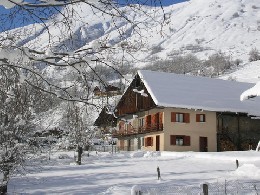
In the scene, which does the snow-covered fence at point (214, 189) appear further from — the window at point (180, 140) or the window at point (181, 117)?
the window at point (181, 117)

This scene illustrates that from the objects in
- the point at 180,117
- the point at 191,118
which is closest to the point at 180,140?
the point at 180,117

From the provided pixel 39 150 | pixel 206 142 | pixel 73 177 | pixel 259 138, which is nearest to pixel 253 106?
pixel 259 138

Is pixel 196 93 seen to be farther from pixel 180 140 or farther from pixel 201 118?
pixel 180 140

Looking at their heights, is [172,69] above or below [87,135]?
above

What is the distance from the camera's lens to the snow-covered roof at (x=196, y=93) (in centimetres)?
4028

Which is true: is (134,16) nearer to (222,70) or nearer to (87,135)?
(87,135)

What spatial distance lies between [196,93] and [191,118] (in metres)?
3.62

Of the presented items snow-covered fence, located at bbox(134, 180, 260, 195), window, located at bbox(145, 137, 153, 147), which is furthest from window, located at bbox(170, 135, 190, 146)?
snow-covered fence, located at bbox(134, 180, 260, 195)

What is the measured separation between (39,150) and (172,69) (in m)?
140

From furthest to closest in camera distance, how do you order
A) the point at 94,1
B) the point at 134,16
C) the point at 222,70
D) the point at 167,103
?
the point at 222,70, the point at 167,103, the point at 134,16, the point at 94,1

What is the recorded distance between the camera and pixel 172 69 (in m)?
157

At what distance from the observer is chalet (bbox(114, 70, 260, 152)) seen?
131 feet

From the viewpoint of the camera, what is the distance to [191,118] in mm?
40750

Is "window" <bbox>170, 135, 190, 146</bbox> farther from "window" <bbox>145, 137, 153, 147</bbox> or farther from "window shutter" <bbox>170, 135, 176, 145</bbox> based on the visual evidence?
"window" <bbox>145, 137, 153, 147</bbox>
